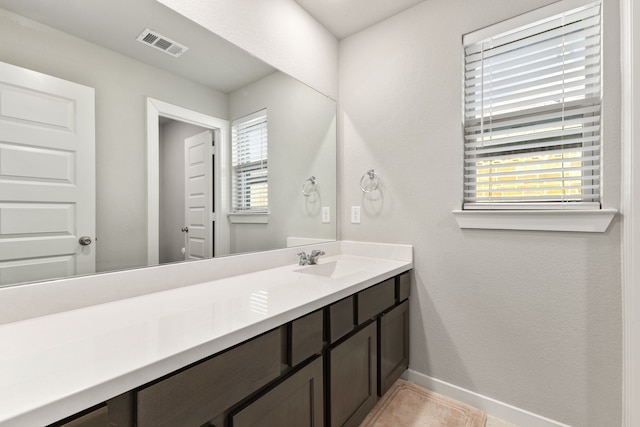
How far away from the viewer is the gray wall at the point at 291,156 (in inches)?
61.9

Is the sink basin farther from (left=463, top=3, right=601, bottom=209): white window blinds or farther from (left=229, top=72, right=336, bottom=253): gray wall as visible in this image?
(left=463, top=3, right=601, bottom=209): white window blinds

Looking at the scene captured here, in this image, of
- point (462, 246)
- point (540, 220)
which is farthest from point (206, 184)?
point (540, 220)

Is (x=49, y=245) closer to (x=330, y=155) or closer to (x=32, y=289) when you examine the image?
(x=32, y=289)

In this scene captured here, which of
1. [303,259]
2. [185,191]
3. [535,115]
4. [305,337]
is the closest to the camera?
[305,337]

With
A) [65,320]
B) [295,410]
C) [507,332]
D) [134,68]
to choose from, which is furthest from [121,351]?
[507,332]

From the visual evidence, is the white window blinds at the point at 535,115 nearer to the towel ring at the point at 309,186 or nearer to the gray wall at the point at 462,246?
the gray wall at the point at 462,246

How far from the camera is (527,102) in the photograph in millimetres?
1497

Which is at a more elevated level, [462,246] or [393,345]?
[462,246]

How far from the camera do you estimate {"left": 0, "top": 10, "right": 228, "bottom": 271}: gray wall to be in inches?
35.9

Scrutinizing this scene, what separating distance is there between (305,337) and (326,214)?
3.77 feet

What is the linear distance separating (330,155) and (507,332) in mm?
1495

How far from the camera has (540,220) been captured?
1438 mm

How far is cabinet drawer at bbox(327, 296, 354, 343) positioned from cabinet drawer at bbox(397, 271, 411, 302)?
1.74 ft

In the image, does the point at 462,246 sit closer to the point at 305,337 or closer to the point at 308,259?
the point at 308,259
